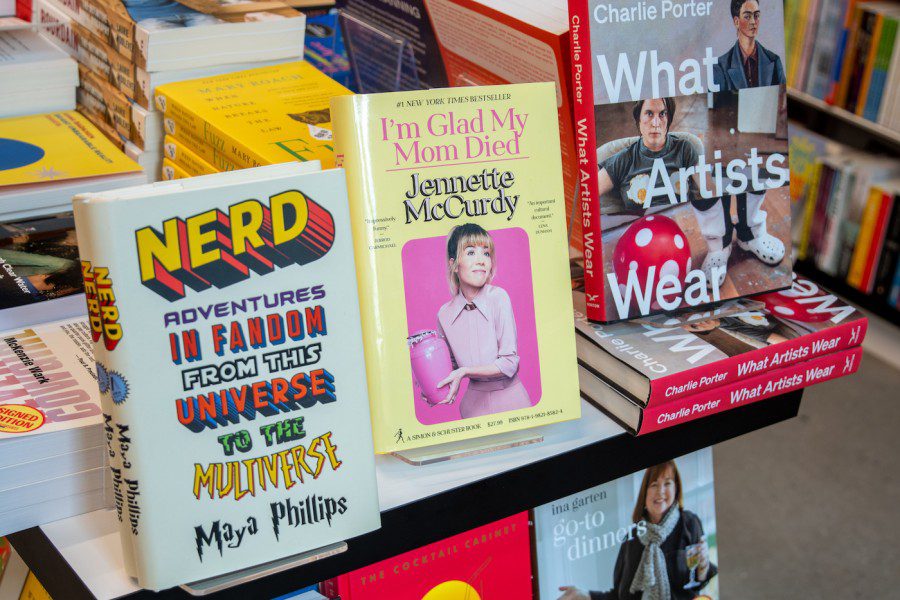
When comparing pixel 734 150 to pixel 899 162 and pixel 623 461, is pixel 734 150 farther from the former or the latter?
pixel 899 162

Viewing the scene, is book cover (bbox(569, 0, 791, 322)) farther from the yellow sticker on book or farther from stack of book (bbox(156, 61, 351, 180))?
the yellow sticker on book

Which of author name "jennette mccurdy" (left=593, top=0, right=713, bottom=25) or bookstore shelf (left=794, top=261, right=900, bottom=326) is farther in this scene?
bookstore shelf (left=794, top=261, right=900, bottom=326)

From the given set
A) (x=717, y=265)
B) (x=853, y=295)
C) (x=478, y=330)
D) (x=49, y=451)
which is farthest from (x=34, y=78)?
(x=853, y=295)

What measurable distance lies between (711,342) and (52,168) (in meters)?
0.86

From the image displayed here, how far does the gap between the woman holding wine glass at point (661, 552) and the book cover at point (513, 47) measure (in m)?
0.32

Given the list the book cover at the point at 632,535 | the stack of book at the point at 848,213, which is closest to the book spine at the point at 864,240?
the stack of book at the point at 848,213

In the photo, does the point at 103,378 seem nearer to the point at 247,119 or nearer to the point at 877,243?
the point at 247,119

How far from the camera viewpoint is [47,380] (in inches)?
36.0

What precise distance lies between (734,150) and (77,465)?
0.72m

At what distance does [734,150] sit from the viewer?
1023 millimetres

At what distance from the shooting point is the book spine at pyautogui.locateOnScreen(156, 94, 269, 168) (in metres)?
1.07

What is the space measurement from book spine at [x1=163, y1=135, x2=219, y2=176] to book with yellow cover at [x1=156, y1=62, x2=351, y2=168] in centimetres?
2

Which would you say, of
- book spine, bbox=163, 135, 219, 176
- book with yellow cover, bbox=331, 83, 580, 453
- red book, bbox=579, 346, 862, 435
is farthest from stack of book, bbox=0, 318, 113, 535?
red book, bbox=579, 346, 862, 435

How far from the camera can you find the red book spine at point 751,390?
95cm
